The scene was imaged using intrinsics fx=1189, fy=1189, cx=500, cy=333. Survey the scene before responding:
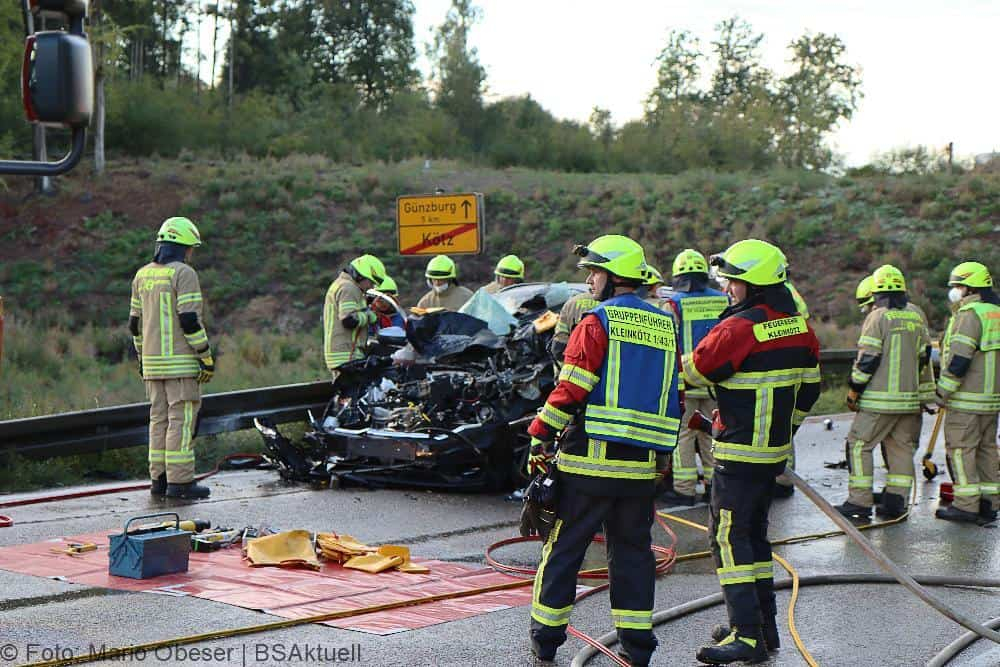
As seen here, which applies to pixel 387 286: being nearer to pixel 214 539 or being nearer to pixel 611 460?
pixel 214 539

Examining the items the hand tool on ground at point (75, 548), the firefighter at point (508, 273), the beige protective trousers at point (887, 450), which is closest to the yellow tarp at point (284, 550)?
the hand tool on ground at point (75, 548)

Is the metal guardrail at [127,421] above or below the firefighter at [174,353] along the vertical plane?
below

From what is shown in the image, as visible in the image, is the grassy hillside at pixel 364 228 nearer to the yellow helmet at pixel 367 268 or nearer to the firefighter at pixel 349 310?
the firefighter at pixel 349 310

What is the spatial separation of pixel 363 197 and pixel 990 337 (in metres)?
24.2

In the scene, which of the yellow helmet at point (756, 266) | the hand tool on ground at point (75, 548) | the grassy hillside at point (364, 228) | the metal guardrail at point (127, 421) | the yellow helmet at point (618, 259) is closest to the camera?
the yellow helmet at point (618, 259)

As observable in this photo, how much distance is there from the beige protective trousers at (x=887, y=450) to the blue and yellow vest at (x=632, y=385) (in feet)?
15.1

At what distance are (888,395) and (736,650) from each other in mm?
4682

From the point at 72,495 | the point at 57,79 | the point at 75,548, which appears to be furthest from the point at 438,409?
the point at 57,79

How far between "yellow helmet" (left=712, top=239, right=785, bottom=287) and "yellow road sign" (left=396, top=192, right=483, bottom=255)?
9.27 meters

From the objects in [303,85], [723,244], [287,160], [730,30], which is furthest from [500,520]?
[730,30]

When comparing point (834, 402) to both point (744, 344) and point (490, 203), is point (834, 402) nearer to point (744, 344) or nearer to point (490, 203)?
point (744, 344)

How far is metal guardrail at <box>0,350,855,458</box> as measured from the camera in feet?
33.8

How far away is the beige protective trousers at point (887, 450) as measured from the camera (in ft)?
31.8

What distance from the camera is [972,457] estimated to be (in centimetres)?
968
